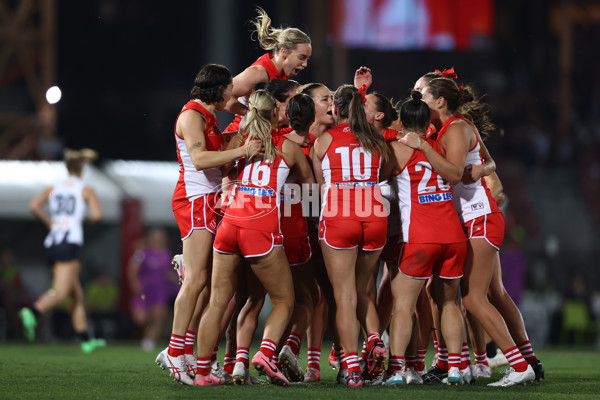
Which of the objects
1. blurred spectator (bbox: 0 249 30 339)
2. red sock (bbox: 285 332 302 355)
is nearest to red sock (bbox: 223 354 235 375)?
red sock (bbox: 285 332 302 355)

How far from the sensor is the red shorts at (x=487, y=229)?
6.57 metres

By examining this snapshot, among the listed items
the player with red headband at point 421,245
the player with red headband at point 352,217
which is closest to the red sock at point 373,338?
the player with red headband at point 352,217

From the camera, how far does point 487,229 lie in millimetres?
6574

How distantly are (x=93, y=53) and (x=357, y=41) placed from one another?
9220 millimetres

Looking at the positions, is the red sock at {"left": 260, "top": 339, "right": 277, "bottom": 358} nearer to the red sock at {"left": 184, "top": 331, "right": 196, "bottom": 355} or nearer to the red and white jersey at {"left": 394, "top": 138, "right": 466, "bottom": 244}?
the red sock at {"left": 184, "top": 331, "right": 196, "bottom": 355}

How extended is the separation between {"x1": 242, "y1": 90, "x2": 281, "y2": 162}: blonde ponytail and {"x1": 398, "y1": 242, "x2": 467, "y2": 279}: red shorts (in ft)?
3.86

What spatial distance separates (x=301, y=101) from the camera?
20.8 ft

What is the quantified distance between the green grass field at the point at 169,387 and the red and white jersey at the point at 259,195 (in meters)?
1.15

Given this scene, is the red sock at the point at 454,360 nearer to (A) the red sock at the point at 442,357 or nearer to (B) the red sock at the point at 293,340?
(A) the red sock at the point at 442,357

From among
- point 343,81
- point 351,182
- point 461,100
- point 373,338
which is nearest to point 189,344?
point 373,338

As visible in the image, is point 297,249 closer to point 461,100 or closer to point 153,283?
point 461,100

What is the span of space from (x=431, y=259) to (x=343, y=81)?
618 inches

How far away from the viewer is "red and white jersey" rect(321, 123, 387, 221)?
6.26 m

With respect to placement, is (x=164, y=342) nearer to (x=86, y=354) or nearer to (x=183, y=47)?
(x=86, y=354)
